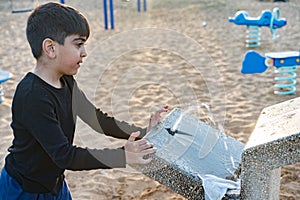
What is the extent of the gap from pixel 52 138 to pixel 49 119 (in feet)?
0.23

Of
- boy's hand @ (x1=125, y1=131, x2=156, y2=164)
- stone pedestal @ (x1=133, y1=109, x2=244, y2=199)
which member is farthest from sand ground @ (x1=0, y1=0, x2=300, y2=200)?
boy's hand @ (x1=125, y1=131, x2=156, y2=164)

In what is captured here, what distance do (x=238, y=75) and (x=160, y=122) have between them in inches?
159

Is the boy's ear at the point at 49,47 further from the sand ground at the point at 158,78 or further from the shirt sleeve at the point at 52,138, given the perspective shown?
the sand ground at the point at 158,78

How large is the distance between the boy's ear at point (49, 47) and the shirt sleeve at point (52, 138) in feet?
0.51

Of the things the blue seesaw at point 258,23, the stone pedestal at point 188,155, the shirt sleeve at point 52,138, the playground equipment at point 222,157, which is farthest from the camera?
the blue seesaw at point 258,23

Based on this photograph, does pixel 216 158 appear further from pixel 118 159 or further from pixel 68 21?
pixel 68 21

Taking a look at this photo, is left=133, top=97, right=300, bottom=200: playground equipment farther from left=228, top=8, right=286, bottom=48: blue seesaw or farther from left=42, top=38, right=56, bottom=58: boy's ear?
left=228, top=8, right=286, bottom=48: blue seesaw

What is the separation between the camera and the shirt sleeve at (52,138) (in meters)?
1.53

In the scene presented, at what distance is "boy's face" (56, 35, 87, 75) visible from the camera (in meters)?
1.58

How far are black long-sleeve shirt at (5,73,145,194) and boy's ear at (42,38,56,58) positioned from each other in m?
0.11

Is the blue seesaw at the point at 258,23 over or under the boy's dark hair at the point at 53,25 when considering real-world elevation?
under

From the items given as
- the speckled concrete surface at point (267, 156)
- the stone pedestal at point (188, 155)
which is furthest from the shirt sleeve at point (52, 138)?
the speckled concrete surface at point (267, 156)

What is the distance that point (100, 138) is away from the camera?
3869 millimetres

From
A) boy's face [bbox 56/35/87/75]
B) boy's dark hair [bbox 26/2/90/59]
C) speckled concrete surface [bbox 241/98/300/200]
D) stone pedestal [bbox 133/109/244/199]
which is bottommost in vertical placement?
stone pedestal [bbox 133/109/244/199]
